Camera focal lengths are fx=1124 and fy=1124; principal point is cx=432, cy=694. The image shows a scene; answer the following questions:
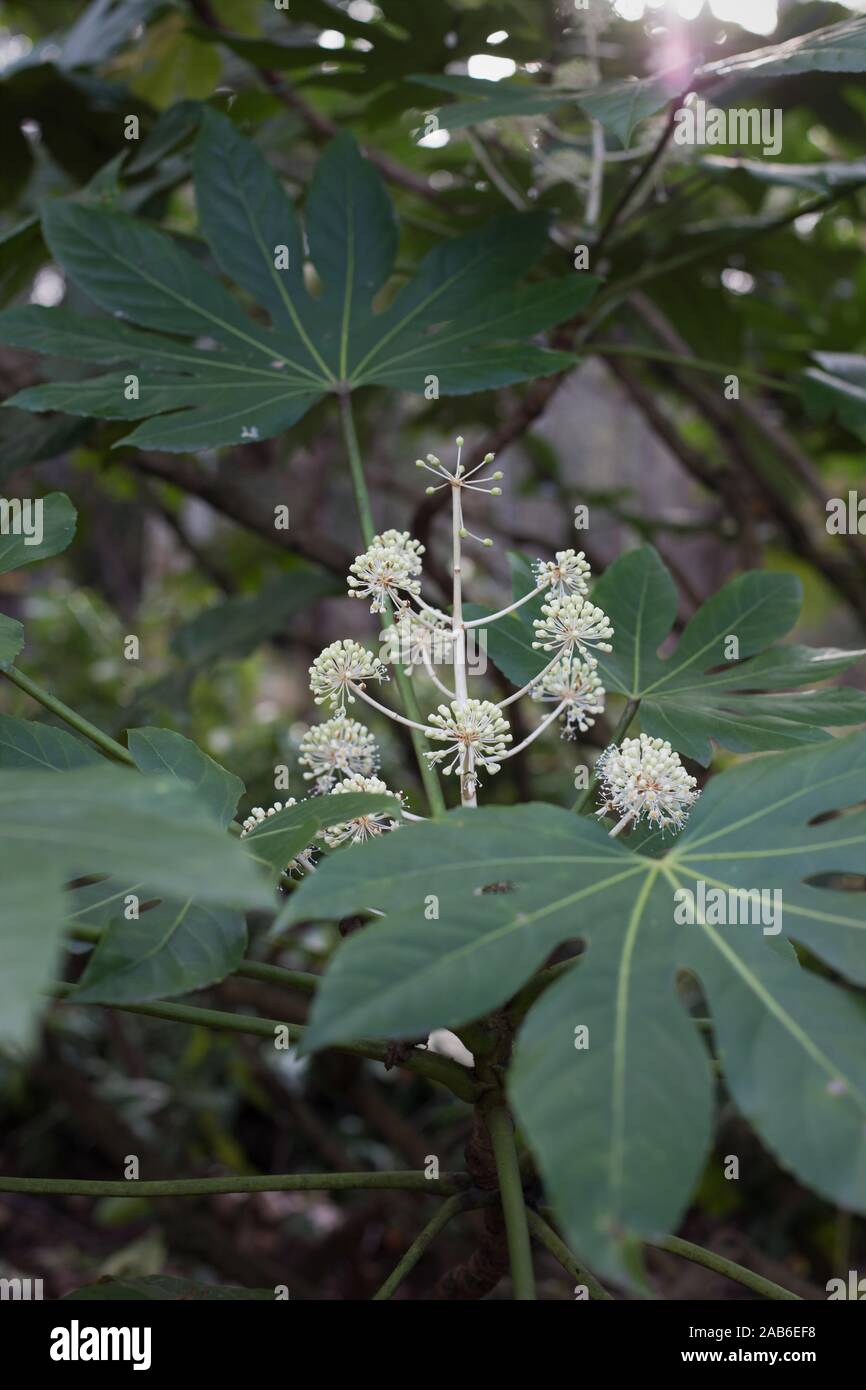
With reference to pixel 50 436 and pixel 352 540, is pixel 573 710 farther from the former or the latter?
pixel 352 540

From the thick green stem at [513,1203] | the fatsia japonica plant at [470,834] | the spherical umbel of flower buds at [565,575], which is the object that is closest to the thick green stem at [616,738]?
the fatsia japonica plant at [470,834]

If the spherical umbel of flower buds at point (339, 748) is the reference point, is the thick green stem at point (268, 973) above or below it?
below

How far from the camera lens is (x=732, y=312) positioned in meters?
1.82

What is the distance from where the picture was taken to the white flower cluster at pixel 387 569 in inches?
32.2

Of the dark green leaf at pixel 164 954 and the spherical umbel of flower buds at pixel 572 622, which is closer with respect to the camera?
the dark green leaf at pixel 164 954

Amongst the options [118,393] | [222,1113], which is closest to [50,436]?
[118,393]

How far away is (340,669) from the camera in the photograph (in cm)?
82

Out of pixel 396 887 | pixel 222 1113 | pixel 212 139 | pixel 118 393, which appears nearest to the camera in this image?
pixel 396 887

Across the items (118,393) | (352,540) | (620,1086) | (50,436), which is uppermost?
(352,540)

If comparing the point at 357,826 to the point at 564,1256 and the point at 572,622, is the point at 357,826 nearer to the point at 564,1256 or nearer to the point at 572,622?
the point at 572,622

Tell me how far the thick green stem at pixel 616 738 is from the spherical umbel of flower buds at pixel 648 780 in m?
0.03

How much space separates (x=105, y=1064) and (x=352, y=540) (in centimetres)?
186

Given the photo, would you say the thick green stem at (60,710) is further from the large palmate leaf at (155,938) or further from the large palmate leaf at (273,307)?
the large palmate leaf at (273,307)

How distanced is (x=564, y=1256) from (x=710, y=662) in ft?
1.75
